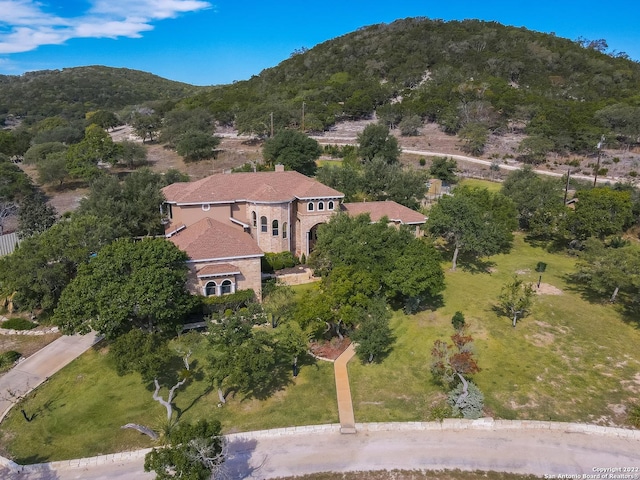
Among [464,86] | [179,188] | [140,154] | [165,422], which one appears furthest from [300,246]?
[464,86]

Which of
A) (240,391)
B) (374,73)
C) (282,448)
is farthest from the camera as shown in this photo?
(374,73)

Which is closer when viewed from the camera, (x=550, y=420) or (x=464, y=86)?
(x=550, y=420)

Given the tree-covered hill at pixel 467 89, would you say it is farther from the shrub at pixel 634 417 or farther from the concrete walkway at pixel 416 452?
the concrete walkway at pixel 416 452

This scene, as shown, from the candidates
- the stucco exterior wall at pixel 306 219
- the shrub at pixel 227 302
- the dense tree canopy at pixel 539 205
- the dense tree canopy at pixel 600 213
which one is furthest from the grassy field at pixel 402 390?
the dense tree canopy at pixel 539 205

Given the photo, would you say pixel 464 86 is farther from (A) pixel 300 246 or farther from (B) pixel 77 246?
(B) pixel 77 246

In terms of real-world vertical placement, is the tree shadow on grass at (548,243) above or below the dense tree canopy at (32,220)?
below

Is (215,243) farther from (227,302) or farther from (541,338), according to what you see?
(541,338)
